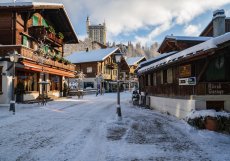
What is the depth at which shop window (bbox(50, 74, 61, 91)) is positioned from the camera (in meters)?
29.8

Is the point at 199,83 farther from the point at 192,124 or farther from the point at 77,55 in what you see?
the point at 77,55

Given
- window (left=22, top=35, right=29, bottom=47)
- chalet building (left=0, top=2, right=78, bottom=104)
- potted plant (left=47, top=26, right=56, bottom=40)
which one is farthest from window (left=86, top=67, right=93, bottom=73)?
window (left=22, top=35, right=29, bottom=47)

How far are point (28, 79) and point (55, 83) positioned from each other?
7.63 meters

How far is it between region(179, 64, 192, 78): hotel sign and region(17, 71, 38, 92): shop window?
1372 centimetres

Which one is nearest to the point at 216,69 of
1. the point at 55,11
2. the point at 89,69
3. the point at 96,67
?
the point at 55,11

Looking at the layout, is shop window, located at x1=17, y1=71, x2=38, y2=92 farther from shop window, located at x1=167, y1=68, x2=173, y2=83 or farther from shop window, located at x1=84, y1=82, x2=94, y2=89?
shop window, located at x1=84, y1=82, x2=94, y2=89

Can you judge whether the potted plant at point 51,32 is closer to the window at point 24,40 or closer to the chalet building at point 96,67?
the window at point 24,40

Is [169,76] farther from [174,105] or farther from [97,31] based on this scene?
[97,31]

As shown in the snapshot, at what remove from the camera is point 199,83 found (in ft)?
42.3

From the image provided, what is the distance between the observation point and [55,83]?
31031 mm

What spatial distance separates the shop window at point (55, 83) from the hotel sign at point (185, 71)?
1859cm

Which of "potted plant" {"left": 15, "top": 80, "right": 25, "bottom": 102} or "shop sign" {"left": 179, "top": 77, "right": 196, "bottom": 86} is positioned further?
"potted plant" {"left": 15, "top": 80, "right": 25, "bottom": 102}

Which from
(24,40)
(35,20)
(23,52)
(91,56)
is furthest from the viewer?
(91,56)

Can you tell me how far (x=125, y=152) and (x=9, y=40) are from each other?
17.5 meters
